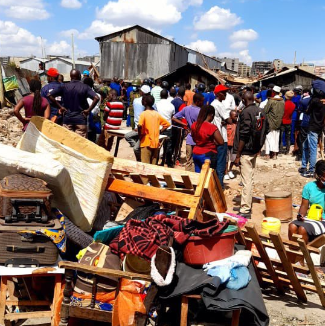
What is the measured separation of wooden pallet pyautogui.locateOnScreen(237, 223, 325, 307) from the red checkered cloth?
55 centimetres

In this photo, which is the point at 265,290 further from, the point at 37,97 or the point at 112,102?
the point at 112,102

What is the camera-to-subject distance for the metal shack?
29859mm

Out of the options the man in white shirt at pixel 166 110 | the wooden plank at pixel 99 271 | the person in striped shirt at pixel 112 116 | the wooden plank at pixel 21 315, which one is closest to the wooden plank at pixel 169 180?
the wooden plank at pixel 99 271

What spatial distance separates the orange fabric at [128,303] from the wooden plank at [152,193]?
1.26m

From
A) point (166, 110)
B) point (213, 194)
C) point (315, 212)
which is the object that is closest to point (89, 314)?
point (213, 194)

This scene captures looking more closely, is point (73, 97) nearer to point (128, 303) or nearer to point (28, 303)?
point (28, 303)

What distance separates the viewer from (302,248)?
391cm

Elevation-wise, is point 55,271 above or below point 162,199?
below

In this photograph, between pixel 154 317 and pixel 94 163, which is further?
pixel 94 163

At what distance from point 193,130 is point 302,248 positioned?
9.89 ft

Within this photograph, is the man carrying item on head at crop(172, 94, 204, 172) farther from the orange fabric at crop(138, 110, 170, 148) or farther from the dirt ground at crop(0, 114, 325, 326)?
the dirt ground at crop(0, 114, 325, 326)

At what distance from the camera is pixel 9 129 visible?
1388 centimetres

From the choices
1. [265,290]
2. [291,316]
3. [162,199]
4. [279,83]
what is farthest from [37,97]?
[279,83]

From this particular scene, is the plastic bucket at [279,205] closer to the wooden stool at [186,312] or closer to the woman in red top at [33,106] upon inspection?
the woman in red top at [33,106]
